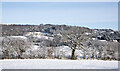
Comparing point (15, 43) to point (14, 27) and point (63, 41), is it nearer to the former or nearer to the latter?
point (63, 41)

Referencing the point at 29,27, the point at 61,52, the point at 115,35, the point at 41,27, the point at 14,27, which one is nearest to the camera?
the point at 61,52

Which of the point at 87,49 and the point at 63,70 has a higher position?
the point at 63,70

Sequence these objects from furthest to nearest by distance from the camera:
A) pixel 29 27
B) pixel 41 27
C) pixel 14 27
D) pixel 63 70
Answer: pixel 41 27 < pixel 29 27 < pixel 14 27 < pixel 63 70

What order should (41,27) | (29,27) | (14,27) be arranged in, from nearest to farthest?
(14,27) < (29,27) < (41,27)

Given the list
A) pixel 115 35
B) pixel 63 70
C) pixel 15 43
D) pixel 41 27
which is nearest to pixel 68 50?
pixel 15 43

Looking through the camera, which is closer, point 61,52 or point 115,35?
point 61,52

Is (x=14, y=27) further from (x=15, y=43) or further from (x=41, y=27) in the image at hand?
(x=15, y=43)

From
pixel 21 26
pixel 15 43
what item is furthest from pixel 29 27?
pixel 15 43

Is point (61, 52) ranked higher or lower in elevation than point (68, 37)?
lower

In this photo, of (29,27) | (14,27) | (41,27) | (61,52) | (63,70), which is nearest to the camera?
(63,70)
